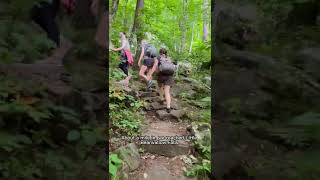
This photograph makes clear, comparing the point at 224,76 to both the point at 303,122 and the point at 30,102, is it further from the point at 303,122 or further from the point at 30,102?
the point at 303,122

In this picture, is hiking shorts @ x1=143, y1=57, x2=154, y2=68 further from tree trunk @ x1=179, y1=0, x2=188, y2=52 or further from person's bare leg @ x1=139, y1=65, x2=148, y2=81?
tree trunk @ x1=179, y1=0, x2=188, y2=52

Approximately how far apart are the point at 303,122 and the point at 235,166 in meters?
1.40

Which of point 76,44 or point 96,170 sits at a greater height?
point 76,44

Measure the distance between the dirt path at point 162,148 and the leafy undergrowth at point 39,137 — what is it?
50 cm

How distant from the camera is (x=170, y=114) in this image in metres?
3.02

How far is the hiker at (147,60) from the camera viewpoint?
114 inches

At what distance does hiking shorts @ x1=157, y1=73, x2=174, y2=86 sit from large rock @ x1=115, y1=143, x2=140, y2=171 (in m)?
0.47

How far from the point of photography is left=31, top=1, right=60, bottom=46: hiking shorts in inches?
92.8

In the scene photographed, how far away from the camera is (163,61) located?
2.93 m

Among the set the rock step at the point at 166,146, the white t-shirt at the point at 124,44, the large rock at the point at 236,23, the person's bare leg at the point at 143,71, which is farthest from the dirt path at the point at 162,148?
the large rock at the point at 236,23

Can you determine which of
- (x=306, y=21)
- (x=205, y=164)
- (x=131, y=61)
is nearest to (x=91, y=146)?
(x=131, y=61)

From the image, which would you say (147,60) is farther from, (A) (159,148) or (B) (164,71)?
(A) (159,148)

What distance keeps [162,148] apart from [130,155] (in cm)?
23

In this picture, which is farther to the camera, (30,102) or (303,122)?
(30,102)
